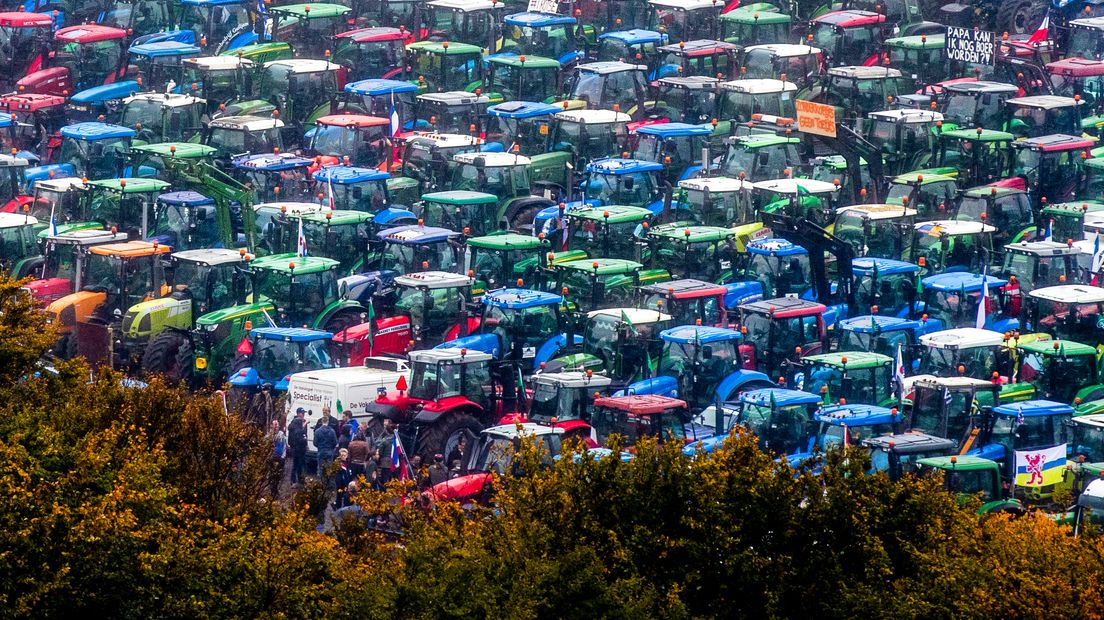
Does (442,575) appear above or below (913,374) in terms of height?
above

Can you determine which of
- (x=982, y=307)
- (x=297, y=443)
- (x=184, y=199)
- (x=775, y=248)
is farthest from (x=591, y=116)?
(x=297, y=443)

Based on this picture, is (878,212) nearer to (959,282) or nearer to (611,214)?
(959,282)

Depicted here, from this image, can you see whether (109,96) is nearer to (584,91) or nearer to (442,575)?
(584,91)

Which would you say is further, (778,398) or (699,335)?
(699,335)

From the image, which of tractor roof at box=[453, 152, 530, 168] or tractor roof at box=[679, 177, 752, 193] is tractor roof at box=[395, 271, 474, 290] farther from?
tractor roof at box=[453, 152, 530, 168]

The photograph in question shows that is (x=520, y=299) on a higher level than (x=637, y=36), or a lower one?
lower

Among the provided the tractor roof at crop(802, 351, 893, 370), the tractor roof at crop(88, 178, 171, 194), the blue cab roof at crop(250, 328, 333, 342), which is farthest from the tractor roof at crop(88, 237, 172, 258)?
the tractor roof at crop(802, 351, 893, 370)

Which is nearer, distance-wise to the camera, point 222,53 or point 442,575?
point 442,575

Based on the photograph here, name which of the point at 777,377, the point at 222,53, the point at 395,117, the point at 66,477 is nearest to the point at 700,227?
the point at 777,377
